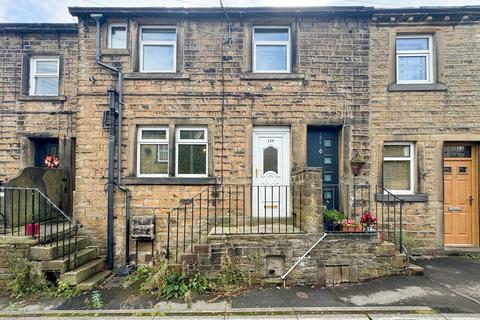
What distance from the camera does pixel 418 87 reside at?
6770 millimetres

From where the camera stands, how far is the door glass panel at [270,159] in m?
6.82

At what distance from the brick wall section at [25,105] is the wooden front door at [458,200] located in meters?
9.99

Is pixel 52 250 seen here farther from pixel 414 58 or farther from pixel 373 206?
pixel 414 58

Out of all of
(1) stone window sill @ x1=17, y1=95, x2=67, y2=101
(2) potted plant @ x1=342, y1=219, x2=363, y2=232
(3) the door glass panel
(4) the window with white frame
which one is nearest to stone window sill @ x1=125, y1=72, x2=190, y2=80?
(1) stone window sill @ x1=17, y1=95, x2=67, y2=101

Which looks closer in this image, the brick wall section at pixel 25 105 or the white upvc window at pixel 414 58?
the white upvc window at pixel 414 58

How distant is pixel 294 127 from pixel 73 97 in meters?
6.11

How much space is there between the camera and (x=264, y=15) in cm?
683

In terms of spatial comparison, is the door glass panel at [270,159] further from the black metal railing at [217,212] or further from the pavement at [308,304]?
the pavement at [308,304]

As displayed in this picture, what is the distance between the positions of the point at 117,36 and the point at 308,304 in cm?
729

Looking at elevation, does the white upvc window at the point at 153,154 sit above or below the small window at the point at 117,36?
below

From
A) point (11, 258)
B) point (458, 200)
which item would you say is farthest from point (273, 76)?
point (11, 258)

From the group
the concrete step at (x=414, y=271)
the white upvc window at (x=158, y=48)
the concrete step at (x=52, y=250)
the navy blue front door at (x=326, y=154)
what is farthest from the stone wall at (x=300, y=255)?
the white upvc window at (x=158, y=48)

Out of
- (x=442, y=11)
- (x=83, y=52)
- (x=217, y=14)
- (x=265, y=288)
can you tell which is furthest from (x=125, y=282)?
(x=442, y=11)

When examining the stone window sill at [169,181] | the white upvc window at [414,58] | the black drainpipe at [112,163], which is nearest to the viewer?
the black drainpipe at [112,163]
